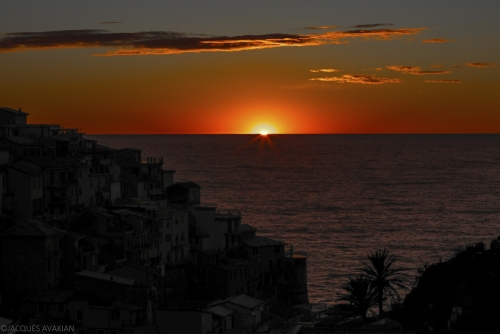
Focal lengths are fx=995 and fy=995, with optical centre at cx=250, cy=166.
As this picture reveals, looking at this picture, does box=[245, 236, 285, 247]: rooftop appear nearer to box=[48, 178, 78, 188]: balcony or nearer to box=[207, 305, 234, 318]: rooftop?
box=[48, 178, 78, 188]: balcony

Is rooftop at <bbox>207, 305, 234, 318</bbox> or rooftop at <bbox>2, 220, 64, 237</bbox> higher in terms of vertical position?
rooftop at <bbox>2, 220, 64, 237</bbox>

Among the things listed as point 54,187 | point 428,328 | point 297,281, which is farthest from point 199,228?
point 428,328

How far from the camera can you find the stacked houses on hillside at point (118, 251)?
198 ft

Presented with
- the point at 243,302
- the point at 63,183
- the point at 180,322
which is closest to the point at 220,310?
the point at 243,302

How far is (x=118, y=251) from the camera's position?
71.8 meters

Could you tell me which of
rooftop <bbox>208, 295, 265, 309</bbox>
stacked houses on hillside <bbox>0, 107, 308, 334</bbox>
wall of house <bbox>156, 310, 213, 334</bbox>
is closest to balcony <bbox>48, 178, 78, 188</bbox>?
stacked houses on hillside <bbox>0, 107, 308, 334</bbox>

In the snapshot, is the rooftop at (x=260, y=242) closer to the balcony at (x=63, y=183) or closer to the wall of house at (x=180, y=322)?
the balcony at (x=63, y=183)

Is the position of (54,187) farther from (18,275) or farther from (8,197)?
(18,275)

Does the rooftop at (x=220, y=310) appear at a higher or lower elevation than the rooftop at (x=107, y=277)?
lower

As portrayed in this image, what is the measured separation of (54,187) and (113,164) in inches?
501

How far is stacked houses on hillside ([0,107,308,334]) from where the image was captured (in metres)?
60.2

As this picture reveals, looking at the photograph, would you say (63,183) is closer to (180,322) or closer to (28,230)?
(28,230)

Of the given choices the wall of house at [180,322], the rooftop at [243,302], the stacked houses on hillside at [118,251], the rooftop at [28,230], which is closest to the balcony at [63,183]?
the stacked houses on hillside at [118,251]

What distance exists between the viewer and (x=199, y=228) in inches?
3314
